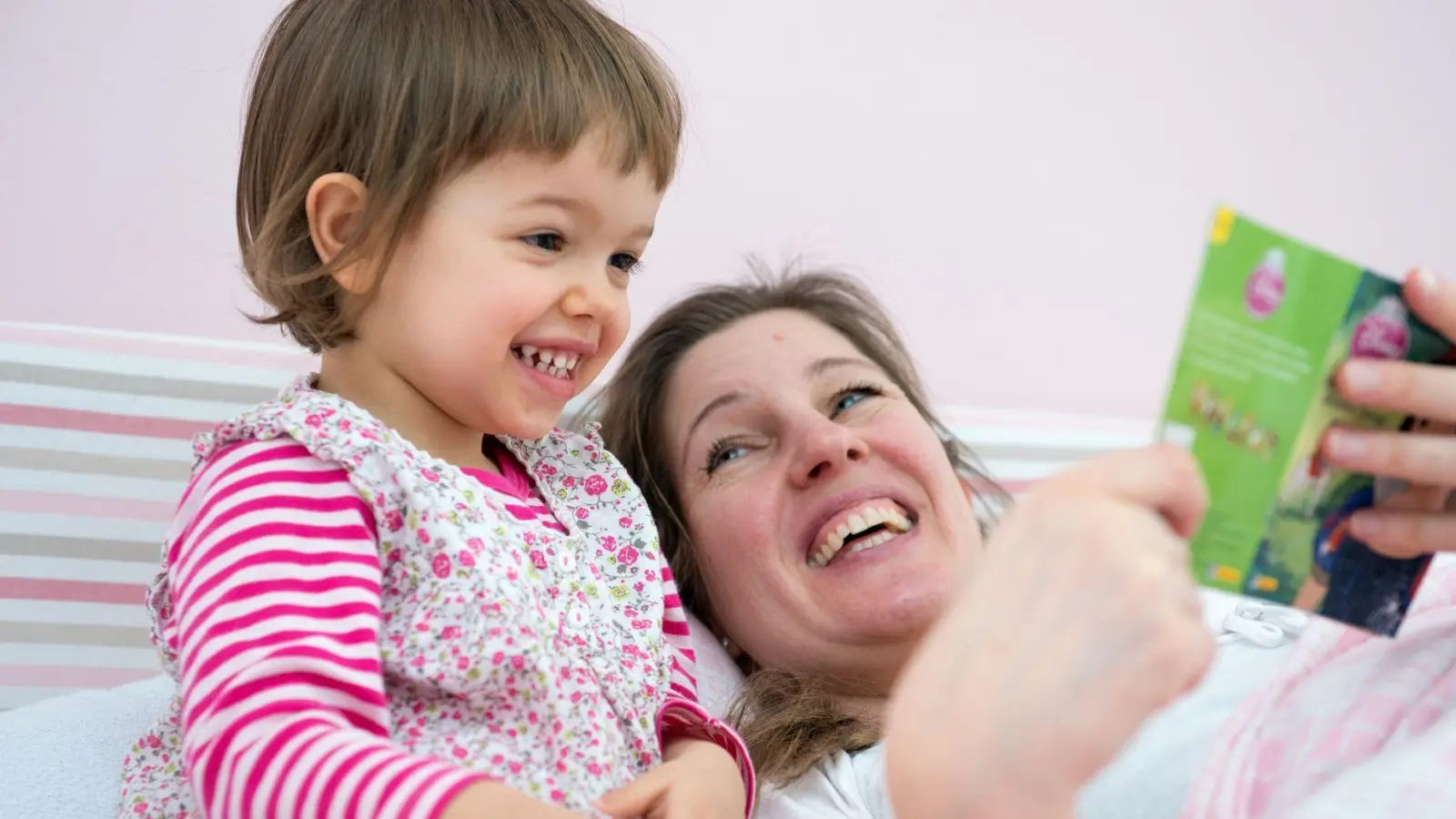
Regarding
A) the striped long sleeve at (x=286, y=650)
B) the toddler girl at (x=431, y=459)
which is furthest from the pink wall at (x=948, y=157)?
the striped long sleeve at (x=286, y=650)

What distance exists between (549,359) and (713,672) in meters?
0.53

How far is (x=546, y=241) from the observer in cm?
103

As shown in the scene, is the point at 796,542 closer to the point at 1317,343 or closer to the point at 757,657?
the point at 757,657

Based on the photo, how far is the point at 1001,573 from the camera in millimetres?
640

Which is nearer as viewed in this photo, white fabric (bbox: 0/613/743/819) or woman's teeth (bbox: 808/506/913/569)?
white fabric (bbox: 0/613/743/819)

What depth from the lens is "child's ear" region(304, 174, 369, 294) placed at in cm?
100

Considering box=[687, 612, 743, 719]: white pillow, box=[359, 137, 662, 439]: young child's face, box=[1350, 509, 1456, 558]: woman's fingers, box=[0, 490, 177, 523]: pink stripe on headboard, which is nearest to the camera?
box=[1350, 509, 1456, 558]: woman's fingers

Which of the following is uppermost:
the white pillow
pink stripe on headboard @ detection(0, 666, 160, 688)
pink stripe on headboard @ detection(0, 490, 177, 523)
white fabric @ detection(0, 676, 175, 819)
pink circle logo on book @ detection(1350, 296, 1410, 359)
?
pink circle logo on book @ detection(1350, 296, 1410, 359)

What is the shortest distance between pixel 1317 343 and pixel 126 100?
159cm

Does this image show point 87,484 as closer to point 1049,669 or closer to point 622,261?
point 622,261

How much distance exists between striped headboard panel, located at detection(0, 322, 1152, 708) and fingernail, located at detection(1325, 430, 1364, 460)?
4.08 ft

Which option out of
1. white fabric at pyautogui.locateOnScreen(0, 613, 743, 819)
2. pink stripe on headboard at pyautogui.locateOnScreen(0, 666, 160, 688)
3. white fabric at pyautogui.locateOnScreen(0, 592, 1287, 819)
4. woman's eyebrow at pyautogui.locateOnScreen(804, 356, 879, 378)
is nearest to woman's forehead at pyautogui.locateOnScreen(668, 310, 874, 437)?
woman's eyebrow at pyautogui.locateOnScreen(804, 356, 879, 378)

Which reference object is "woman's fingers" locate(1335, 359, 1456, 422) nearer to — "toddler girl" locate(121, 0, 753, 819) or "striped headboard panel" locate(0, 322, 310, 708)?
"toddler girl" locate(121, 0, 753, 819)

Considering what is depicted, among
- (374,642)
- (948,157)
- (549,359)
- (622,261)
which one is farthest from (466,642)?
(948,157)
